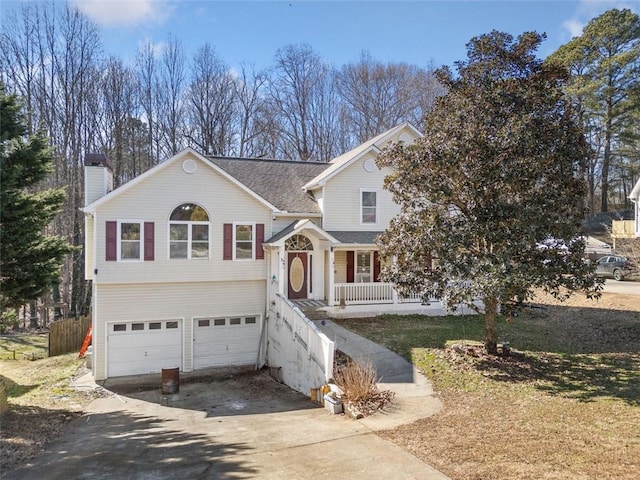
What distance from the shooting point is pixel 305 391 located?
45.3ft

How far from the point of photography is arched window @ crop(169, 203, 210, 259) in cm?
1673

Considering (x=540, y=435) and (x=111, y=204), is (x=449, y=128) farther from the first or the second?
(x=111, y=204)

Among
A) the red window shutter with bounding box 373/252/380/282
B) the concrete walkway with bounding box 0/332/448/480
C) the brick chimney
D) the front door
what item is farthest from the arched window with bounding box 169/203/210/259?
the red window shutter with bounding box 373/252/380/282

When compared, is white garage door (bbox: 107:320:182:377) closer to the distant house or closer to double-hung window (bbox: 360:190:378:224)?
the distant house

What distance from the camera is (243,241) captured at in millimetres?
17719

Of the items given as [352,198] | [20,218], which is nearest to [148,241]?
[20,218]

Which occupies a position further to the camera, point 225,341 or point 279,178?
point 279,178

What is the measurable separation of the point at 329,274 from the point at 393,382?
6855 mm

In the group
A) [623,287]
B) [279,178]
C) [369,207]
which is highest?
[279,178]

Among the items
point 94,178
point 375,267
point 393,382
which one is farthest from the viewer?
point 375,267

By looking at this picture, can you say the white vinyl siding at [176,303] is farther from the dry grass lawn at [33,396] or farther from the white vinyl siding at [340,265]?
the white vinyl siding at [340,265]

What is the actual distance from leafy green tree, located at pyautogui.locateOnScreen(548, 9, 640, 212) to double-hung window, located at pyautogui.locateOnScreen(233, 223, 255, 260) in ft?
97.6

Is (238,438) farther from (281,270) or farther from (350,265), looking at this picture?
(350,265)

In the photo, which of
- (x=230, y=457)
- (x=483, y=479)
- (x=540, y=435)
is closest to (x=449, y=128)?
(x=540, y=435)
